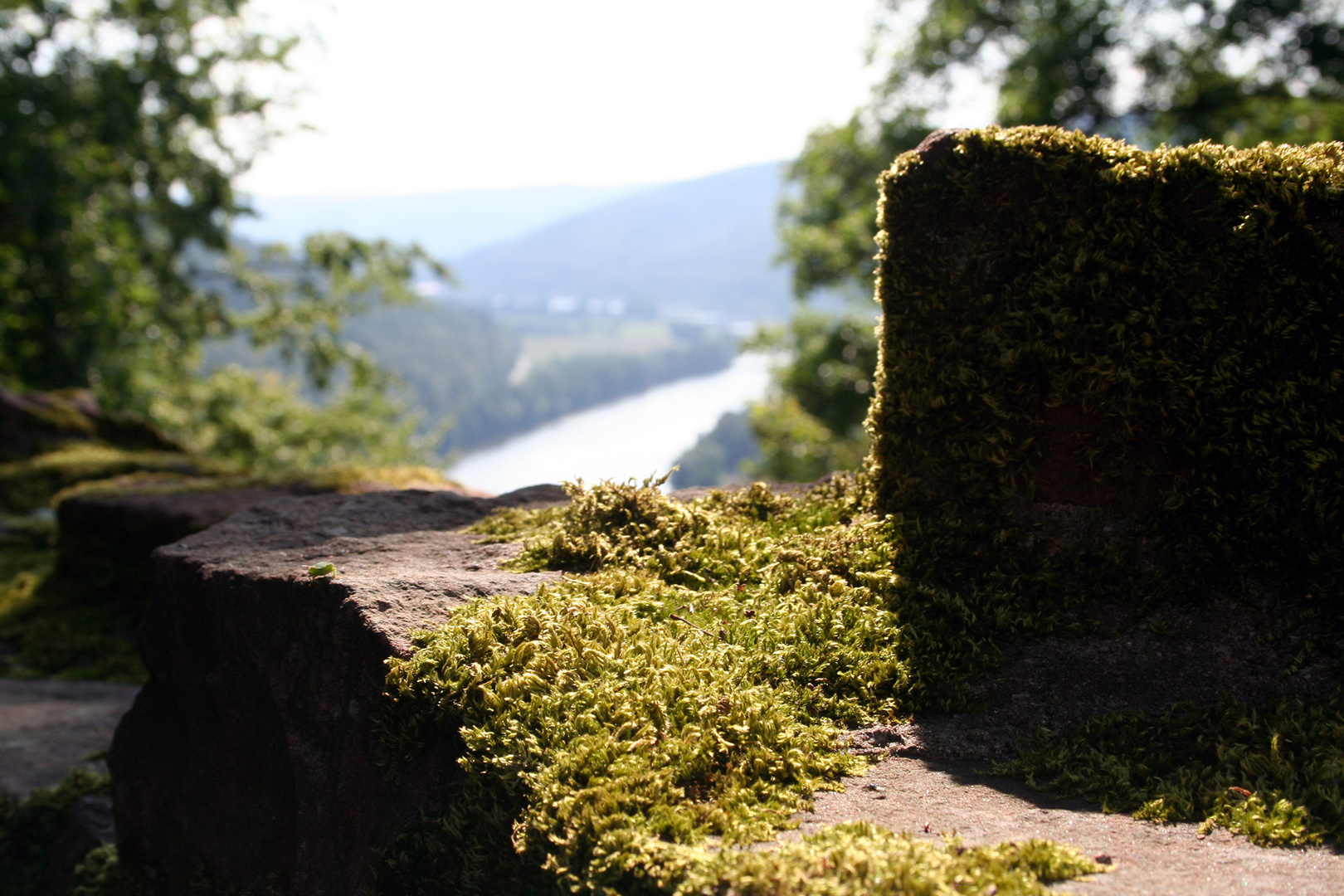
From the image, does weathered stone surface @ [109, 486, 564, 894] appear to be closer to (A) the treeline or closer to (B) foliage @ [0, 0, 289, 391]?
(B) foliage @ [0, 0, 289, 391]

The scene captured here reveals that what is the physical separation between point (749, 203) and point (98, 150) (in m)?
90.3

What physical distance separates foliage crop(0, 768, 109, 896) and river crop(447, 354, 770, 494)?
7.37 meters

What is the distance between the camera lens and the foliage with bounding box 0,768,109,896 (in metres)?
4.72

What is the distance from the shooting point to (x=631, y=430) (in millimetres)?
28219

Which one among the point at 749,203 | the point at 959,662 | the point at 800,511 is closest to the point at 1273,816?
the point at 959,662

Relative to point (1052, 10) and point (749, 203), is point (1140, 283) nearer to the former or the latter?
point (1052, 10)

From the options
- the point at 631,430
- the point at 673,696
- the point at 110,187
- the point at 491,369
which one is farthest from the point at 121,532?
the point at 491,369

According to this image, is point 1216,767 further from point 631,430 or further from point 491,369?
point 491,369

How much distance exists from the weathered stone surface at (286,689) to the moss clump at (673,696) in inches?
8.4

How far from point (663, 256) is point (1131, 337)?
96446mm

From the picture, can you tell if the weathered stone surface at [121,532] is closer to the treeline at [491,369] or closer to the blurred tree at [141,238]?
the blurred tree at [141,238]

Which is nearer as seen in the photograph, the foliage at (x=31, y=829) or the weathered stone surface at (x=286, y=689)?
the weathered stone surface at (x=286, y=689)

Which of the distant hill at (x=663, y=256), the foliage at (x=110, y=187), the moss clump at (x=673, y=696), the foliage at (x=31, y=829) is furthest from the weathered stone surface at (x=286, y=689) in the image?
the distant hill at (x=663, y=256)

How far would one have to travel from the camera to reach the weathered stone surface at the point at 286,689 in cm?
305
